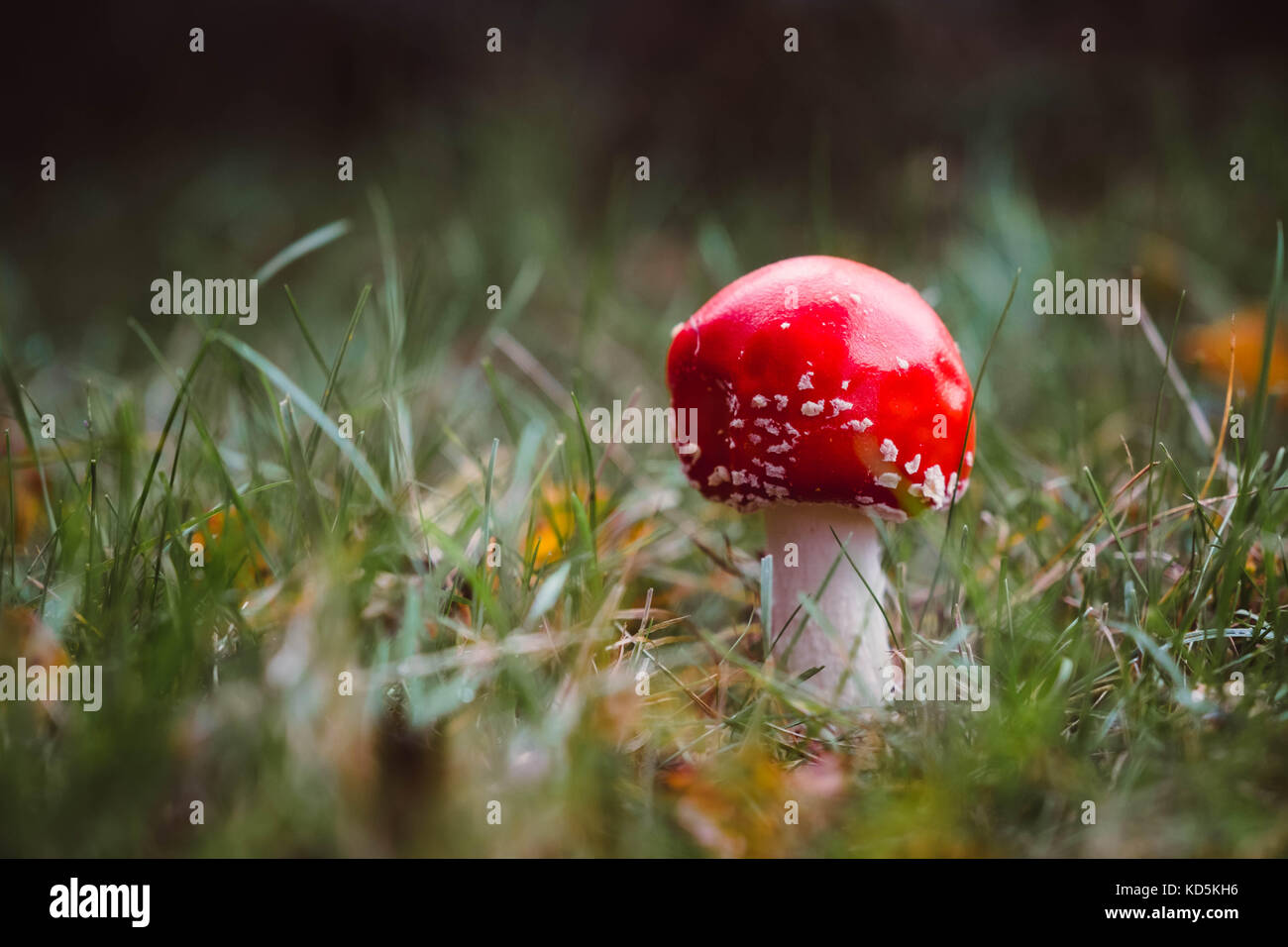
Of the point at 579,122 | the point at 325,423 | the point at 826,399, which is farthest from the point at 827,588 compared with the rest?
the point at 579,122

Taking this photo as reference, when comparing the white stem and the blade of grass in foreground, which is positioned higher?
the blade of grass in foreground

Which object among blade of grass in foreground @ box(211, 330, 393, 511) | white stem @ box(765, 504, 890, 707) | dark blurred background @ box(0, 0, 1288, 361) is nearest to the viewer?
blade of grass in foreground @ box(211, 330, 393, 511)

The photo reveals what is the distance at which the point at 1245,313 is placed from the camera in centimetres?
411

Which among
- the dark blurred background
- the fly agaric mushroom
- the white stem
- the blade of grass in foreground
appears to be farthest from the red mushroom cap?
the dark blurred background

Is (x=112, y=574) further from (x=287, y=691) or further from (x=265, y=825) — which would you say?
(x=265, y=825)

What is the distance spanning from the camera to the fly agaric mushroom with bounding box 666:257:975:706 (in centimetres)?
218

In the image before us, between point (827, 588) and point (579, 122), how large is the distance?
4653mm

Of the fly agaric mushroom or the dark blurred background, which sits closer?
the fly agaric mushroom

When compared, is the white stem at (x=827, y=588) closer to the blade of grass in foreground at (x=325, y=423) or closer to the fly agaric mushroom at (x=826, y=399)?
the fly agaric mushroom at (x=826, y=399)

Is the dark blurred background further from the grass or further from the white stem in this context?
the white stem

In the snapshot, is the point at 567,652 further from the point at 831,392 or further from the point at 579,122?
the point at 579,122

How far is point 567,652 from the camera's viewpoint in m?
2.25

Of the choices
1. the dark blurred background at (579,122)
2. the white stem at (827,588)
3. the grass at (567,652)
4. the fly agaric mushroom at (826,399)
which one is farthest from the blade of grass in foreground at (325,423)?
the dark blurred background at (579,122)

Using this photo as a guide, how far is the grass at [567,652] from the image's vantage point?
1642 millimetres
